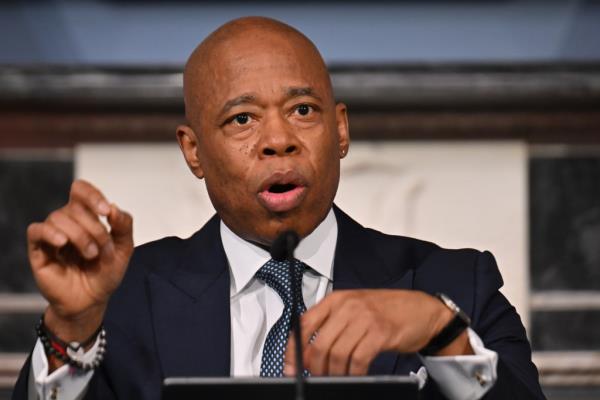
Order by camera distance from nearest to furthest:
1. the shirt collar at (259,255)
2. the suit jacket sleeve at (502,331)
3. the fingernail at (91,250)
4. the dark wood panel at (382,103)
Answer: the fingernail at (91,250), the suit jacket sleeve at (502,331), the shirt collar at (259,255), the dark wood panel at (382,103)

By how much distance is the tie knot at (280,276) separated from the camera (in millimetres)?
1709

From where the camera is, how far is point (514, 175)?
2.61 meters

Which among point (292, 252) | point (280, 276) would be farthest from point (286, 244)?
point (280, 276)

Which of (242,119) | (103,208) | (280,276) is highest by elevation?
(242,119)

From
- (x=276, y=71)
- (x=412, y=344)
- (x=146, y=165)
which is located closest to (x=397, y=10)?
(x=146, y=165)

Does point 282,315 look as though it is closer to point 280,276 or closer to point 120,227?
point 280,276

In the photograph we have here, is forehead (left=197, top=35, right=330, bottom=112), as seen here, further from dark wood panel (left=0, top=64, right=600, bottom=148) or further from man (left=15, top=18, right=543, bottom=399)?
dark wood panel (left=0, top=64, right=600, bottom=148)

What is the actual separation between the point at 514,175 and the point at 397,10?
44 cm

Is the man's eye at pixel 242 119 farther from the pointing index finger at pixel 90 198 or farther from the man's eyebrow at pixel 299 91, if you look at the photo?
the pointing index finger at pixel 90 198

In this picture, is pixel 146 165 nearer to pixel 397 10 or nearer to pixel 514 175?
pixel 397 10

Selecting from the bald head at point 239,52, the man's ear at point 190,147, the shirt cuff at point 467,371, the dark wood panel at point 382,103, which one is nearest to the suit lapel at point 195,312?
the man's ear at point 190,147

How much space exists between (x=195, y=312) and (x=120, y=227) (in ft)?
1.08

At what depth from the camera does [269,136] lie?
1.65 m

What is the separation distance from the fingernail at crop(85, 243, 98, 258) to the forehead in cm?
38
